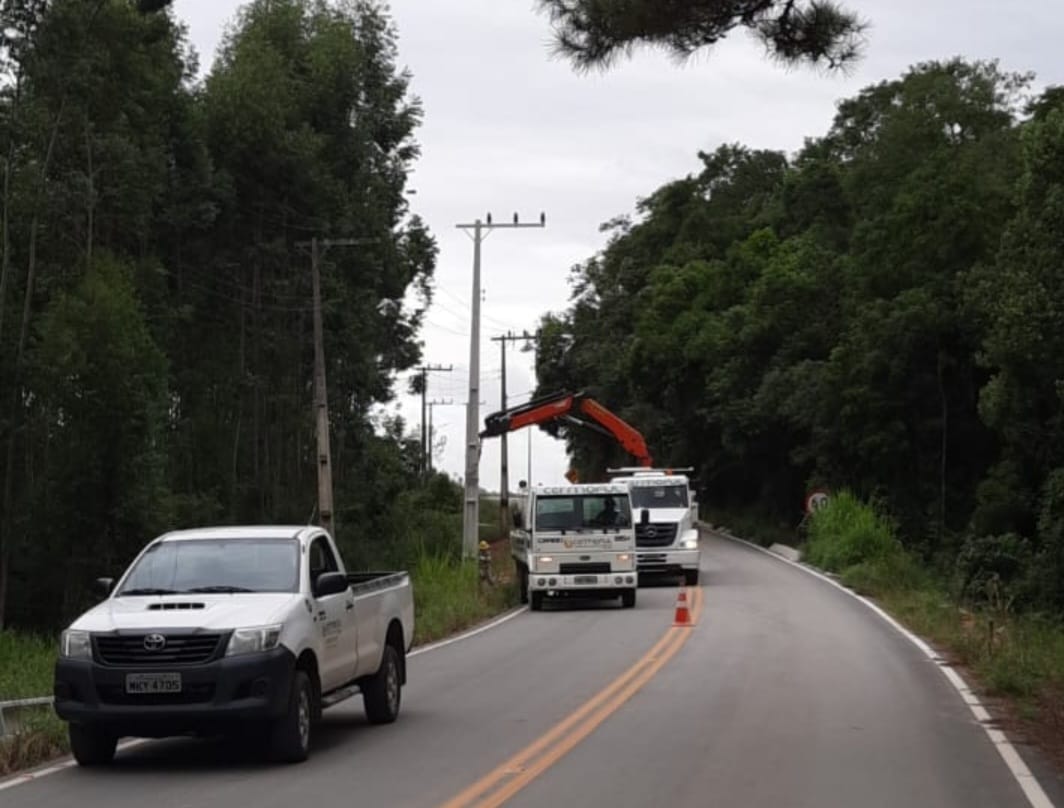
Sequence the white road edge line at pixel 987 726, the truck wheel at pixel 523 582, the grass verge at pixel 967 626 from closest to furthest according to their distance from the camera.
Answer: the white road edge line at pixel 987 726 → the grass verge at pixel 967 626 → the truck wheel at pixel 523 582

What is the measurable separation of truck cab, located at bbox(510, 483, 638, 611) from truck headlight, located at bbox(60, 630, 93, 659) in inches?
815

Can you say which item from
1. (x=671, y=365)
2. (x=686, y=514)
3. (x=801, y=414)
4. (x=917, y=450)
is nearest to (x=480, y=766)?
(x=686, y=514)

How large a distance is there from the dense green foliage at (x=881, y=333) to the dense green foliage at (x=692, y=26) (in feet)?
77.0

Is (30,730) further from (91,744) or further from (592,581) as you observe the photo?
(592,581)

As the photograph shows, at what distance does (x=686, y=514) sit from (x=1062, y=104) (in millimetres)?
16229

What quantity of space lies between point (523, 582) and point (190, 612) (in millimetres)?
23581

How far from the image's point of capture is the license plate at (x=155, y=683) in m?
12.5

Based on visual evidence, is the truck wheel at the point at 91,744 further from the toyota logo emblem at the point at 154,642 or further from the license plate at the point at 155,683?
the toyota logo emblem at the point at 154,642

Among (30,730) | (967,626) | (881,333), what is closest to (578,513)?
(967,626)

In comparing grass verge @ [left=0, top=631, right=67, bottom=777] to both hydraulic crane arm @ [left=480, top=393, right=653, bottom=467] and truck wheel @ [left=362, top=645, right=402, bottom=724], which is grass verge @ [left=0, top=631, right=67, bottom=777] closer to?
truck wheel @ [left=362, top=645, right=402, bottom=724]

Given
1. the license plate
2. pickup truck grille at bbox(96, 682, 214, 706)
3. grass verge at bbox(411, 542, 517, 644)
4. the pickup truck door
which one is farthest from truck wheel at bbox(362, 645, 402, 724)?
grass verge at bbox(411, 542, 517, 644)

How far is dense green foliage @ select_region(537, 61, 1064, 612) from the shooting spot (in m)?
45.0

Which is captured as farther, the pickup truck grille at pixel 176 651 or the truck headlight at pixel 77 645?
the truck headlight at pixel 77 645

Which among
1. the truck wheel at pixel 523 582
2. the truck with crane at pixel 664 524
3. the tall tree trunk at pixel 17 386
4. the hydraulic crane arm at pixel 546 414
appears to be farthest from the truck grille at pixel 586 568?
the tall tree trunk at pixel 17 386
